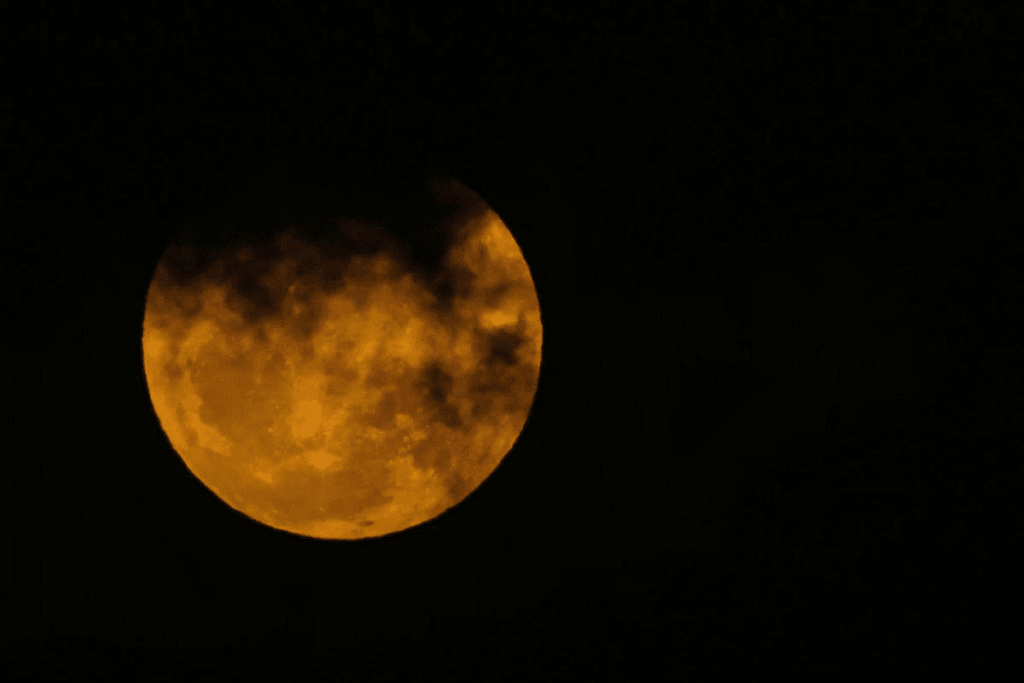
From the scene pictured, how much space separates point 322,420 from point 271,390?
0.56 feet

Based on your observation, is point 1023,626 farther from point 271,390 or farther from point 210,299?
point 210,299

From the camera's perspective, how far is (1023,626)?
251 cm

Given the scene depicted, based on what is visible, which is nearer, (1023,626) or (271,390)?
(271,390)

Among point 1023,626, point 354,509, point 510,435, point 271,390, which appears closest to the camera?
point 271,390

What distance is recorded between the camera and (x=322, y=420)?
68.4 inches

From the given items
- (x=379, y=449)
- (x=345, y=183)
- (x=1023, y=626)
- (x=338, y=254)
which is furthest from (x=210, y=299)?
(x=1023, y=626)

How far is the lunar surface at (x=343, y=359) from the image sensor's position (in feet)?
5.64

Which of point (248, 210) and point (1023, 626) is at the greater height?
point (248, 210)

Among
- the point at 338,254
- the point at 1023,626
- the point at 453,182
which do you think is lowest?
the point at 1023,626

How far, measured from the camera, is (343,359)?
1.72 m

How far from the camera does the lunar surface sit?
5.64 ft

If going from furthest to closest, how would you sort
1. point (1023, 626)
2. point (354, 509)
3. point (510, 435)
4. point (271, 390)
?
1. point (1023, 626)
2. point (510, 435)
3. point (354, 509)
4. point (271, 390)

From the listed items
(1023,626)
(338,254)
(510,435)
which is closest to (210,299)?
(338,254)

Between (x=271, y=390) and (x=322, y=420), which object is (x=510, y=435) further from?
(x=271, y=390)
